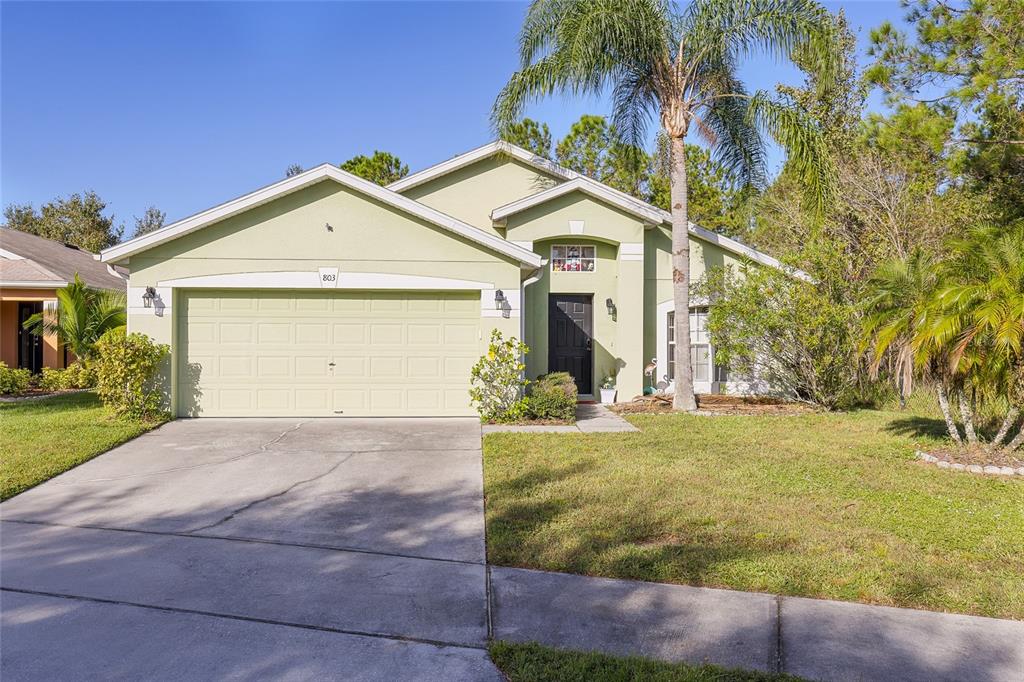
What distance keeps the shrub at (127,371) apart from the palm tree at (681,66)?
745 cm

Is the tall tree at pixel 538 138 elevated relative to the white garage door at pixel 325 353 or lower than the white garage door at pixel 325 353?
elevated

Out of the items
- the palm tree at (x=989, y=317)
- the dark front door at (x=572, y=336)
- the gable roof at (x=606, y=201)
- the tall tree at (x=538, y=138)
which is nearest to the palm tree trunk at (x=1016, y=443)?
the palm tree at (x=989, y=317)

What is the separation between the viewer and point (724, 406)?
13.7 meters

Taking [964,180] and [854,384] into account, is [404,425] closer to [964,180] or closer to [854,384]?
[854,384]

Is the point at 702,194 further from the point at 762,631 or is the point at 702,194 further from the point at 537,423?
the point at 762,631

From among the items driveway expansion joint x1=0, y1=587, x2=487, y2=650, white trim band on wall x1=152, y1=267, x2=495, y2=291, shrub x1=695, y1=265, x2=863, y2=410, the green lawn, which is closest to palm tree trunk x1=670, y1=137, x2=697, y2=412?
shrub x1=695, y1=265, x2=863, y2=410

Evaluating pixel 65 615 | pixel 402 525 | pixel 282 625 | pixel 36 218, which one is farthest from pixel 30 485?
pixel 36 218

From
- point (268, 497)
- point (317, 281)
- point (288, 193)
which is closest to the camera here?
point (268, 497)

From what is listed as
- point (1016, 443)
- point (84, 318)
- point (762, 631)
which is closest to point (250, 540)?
point (762, 631)

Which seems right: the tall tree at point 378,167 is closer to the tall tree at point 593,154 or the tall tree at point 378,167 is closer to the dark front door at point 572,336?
the tall tree at point 593,154

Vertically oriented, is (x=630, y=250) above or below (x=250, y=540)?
above

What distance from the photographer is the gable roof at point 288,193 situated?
37.1 ft

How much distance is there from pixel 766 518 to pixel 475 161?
464 inches

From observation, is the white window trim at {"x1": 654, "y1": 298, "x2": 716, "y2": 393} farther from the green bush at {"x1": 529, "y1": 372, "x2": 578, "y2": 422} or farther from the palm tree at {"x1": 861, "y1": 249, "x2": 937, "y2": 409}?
the palm tree at {"x1": 861, "y1": 249, "x2": 937, "y2": 409}
